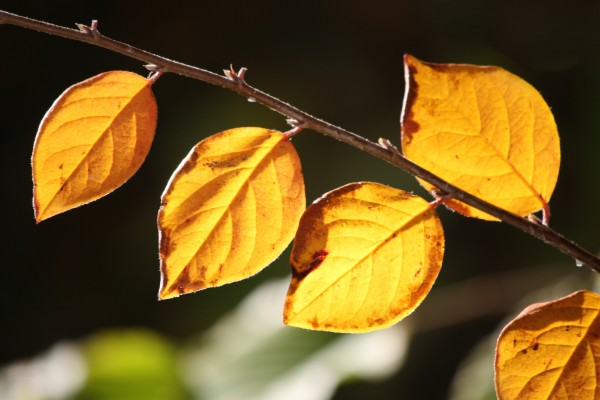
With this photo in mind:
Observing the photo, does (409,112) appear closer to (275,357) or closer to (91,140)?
(91,140)

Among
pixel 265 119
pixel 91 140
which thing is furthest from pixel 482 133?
pixel 265 119

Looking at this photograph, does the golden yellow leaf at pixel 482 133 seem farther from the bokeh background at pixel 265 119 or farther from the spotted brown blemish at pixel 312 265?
the bokeh background at pixel 265 119

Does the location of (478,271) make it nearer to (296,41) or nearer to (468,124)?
(296,41)

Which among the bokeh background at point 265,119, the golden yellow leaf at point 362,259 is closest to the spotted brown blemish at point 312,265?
the golden yellow leaf at point 362,259

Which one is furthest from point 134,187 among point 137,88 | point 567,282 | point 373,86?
point 137,88

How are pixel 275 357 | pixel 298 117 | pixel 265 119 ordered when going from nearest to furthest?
pixel 298 117, pixel 275 357, pixel 265 119
